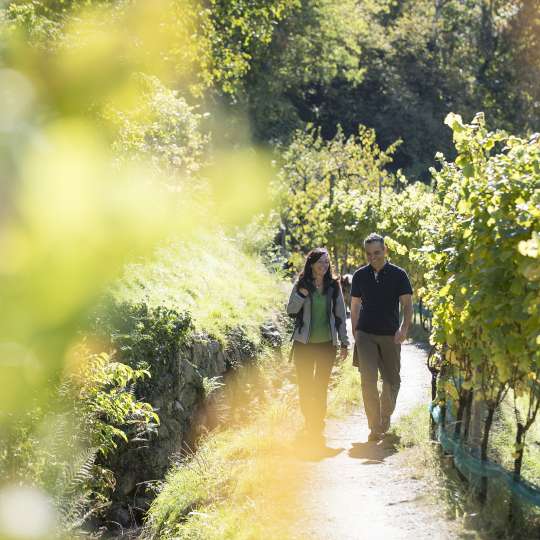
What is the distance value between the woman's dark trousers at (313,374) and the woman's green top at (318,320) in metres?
0.09

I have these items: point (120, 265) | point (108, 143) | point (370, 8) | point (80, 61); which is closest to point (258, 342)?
point (120, 265)

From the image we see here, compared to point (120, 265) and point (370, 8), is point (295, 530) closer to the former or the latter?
point (120, 265)

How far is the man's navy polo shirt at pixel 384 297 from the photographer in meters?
8.43

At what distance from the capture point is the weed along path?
5.80 m

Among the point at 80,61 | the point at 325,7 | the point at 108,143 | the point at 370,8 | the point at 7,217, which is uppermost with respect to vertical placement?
the point at 370,8

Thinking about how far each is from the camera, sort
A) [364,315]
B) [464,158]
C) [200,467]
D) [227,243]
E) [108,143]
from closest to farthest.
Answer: [464,158]
[200,467]
[364,315]
[108,143]
[227,243]

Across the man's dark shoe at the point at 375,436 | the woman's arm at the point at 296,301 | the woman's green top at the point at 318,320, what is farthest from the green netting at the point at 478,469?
the woman's arm at the point at 296,301

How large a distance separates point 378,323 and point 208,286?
18.3 ft

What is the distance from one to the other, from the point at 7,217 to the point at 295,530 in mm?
6570

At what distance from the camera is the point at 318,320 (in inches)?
339

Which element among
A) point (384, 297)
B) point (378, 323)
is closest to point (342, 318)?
point (378, 323)

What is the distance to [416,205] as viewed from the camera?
17.6 m

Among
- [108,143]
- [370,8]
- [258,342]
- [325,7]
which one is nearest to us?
[108,143]

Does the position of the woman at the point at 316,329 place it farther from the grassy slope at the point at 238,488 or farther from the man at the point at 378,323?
the grassy slope at the point at 238,488
